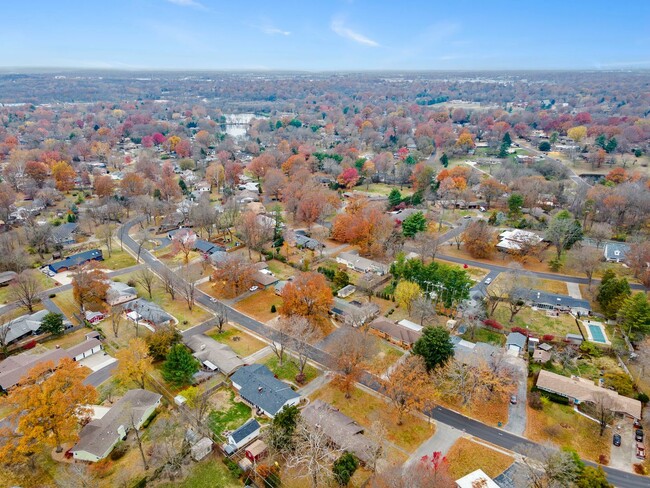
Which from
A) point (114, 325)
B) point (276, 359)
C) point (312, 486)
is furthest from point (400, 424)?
point (114, 325)

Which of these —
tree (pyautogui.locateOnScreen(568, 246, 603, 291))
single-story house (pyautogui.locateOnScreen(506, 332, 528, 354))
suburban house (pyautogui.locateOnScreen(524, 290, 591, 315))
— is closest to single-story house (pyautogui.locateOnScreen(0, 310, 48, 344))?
single-story house (pyautogui.locateOnScreen(506, 332, 528, 354))

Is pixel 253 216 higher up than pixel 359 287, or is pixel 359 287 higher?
pixel 253 216

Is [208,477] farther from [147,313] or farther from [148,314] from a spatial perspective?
[147,313]

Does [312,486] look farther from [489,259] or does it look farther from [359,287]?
[489,259]

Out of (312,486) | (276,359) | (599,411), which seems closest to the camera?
(312,486)

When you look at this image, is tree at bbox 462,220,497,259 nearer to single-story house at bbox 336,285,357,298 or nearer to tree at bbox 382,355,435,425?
single-story house at bbox 336,285,357,298

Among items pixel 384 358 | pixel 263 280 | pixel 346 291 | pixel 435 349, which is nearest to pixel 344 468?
pixel 435 349
